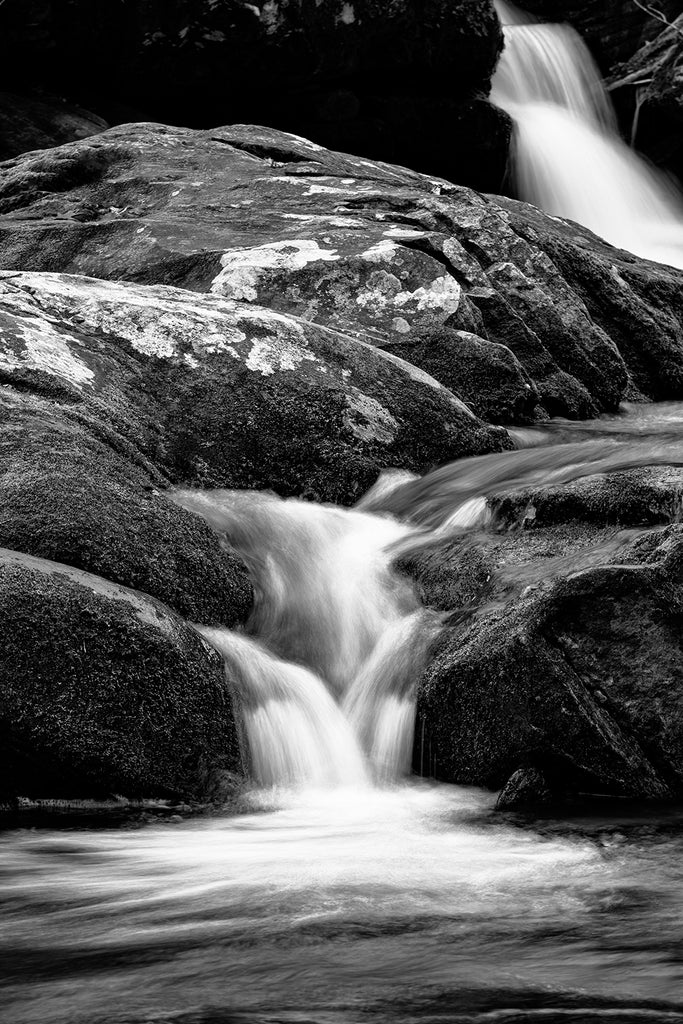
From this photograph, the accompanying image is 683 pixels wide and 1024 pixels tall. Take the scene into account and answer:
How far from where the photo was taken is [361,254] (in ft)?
28.2

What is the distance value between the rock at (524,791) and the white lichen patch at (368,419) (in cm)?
294

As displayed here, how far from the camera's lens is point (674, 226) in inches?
744

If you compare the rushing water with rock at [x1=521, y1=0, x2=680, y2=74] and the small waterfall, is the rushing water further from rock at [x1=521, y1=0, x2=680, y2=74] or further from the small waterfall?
rock at [x1=521, y1=0, x2=680, y2=74]

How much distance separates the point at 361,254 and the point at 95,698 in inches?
212

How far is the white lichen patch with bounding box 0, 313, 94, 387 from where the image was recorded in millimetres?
5859

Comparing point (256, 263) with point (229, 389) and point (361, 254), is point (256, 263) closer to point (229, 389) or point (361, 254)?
point (361, 254)

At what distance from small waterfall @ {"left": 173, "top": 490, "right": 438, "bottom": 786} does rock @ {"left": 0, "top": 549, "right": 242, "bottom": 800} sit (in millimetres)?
350

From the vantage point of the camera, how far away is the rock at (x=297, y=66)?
15766 mm

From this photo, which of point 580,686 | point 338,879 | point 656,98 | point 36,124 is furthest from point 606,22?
point 338,879

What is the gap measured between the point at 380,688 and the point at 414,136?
48.8 ft

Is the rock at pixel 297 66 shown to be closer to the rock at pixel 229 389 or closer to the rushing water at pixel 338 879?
the rock at pixel 229 389

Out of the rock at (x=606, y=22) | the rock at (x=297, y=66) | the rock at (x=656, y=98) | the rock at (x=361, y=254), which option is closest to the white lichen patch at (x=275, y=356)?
the rock at (x=361, y=254)

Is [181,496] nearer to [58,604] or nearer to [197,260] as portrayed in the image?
[58,604]

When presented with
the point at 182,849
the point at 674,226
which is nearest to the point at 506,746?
the point at 182,849
